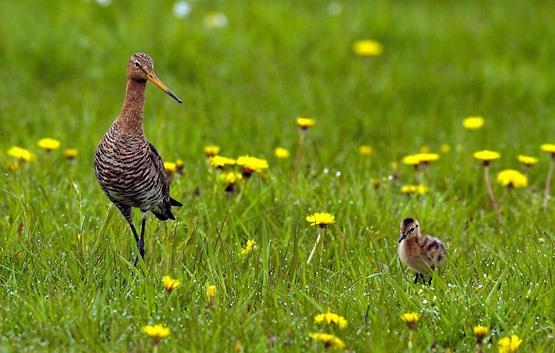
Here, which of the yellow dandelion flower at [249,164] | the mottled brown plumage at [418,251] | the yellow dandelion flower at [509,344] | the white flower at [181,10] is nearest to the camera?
the yellow dandelion flower at [509,344]

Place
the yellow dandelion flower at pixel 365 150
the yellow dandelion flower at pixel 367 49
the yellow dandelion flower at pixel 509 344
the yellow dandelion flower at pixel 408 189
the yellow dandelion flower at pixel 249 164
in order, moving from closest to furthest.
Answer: the yellow dandelion flower at pixel 509 344, the yellow dandelion flower at pixel 249 164, the yellow dandelion flower at pixel 408 189, the yellow dandelion flower at pixel 365 150, the yellow dandelion flower at pixel 367 49

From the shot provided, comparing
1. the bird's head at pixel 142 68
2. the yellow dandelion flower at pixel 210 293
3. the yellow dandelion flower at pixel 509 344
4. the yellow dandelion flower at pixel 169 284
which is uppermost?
the bird's head at pixel 142 68

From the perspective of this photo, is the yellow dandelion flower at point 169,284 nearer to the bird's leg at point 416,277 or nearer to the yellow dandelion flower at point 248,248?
the yellow dandelion flower at point 248,248

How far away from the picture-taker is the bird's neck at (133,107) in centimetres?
439

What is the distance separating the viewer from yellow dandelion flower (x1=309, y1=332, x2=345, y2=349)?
3.69 meters

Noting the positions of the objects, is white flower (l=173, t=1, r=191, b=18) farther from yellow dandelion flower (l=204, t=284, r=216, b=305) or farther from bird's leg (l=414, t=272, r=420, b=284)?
yellow dandelion flower (l=204, t=284, r=216, b=305)

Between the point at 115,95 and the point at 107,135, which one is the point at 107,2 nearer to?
the point at 115,95

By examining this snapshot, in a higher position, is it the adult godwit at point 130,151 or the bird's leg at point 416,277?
the adult godwit at point 130,151

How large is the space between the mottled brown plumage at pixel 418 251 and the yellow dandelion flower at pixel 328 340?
98 centimetres

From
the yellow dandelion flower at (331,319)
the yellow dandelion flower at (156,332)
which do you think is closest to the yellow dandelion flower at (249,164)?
the yellow dandelion flower at (331,319)

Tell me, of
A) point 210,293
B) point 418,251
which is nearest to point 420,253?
point 418,251

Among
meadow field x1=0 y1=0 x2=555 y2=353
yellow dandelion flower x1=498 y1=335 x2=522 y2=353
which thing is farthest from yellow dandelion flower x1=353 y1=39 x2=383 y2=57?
yellow dandelion flower x1=498 y1=335 x2=522 y2=353

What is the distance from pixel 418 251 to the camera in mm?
4656

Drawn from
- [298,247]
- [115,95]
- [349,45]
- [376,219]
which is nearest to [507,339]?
[298,247]
